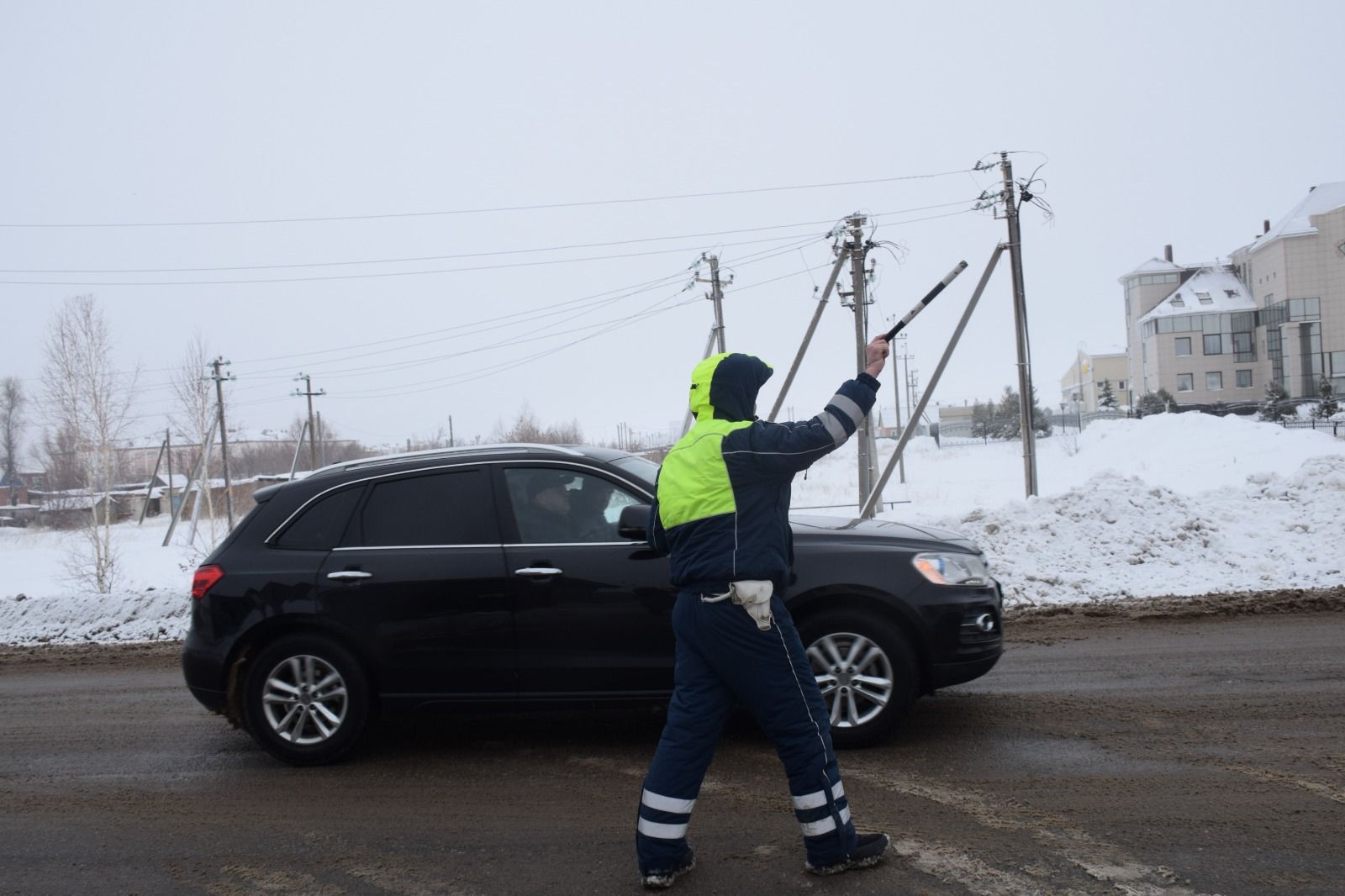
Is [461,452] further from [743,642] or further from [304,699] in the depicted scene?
[743,642]

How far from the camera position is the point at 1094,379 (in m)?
107

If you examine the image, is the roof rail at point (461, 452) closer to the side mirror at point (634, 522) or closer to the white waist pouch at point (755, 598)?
the side mirror at point (634, 522)

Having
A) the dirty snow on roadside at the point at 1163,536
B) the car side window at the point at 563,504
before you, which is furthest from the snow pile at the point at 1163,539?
the car side window at the point at 563,504

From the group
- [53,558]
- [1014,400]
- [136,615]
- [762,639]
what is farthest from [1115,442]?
[53,558]

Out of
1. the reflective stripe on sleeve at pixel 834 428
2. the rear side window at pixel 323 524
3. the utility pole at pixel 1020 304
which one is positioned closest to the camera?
the reflective stripe on sleeve at pixel 834 428

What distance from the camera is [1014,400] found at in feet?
220

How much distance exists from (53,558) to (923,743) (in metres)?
43.1

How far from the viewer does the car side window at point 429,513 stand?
5.74m

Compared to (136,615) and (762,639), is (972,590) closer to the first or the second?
(762,639)

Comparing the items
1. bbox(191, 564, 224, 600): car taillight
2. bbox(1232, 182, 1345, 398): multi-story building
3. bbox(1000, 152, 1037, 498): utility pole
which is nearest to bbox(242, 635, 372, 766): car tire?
bbox(191, 564, 224, 600): car taillight

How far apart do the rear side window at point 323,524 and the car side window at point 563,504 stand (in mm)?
993

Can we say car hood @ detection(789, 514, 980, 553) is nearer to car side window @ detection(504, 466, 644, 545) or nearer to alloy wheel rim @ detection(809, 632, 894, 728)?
alloy wheel rim @ detection(809, 632, 894, 728)

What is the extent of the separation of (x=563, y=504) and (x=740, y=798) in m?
→ 1.92

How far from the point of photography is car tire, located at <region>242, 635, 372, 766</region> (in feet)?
Answer: 18.3
